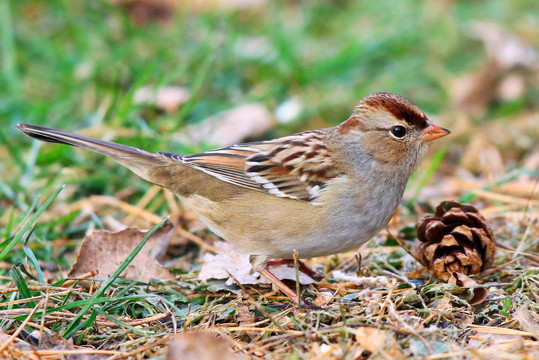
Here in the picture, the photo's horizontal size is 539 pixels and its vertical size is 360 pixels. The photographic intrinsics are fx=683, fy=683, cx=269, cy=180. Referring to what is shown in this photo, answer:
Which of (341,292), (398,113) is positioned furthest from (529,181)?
(341,292)

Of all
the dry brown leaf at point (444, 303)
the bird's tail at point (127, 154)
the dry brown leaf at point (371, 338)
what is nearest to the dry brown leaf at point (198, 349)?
the dry brown leaf at point (371, 338)

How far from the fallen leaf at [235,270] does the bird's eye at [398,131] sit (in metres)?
0.89

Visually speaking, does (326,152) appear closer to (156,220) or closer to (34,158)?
(156,220)

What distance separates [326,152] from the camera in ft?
12.1

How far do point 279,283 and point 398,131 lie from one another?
3.35 ft

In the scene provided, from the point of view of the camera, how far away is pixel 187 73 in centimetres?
637

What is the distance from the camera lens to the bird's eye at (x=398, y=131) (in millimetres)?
3617

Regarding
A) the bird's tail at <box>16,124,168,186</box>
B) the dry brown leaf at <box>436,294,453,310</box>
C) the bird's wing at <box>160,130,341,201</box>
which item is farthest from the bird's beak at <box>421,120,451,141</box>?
the bird's tail at <box>16,124,168,186</box>

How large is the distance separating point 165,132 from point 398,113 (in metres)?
2.26

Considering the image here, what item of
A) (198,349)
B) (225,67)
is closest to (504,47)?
(225,67)

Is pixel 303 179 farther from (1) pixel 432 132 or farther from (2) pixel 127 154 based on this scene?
(2) pixel 127 154

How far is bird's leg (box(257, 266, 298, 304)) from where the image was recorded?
332 centimetres

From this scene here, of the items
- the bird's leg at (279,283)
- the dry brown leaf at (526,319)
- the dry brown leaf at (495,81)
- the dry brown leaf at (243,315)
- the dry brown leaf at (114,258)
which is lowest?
the dry brown leaf at (114,258)

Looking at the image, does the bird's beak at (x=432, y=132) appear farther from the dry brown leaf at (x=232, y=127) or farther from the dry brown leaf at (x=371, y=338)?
the dry brown leaf at (x=232, y=127)
